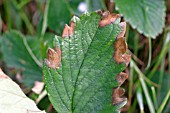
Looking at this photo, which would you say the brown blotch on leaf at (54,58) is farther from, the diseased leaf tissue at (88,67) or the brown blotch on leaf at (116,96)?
the brown blotch on leaf at (116,96)

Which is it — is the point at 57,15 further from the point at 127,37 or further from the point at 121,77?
the point at 121,77

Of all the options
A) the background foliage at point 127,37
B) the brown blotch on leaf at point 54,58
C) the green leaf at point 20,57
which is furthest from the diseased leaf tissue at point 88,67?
the green leaf at point 20,57

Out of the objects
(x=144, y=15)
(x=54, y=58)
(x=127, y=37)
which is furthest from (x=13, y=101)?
(x=127, y=37)

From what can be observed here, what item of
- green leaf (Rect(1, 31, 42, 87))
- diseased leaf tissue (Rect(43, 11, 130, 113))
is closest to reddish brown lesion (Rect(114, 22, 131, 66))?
diseased leaf tissue (Rect(43, 11, 130, 113))

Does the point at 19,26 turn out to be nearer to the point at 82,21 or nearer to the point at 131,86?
the point at 131,86

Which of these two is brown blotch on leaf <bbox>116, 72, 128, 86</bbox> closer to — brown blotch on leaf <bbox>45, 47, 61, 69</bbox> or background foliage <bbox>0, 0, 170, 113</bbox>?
brown blotch on leaf <bbox>45, 47, 61, 69</bbox>

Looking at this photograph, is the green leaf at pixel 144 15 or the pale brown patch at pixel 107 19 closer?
the pale brown patch at pixel 107 19
